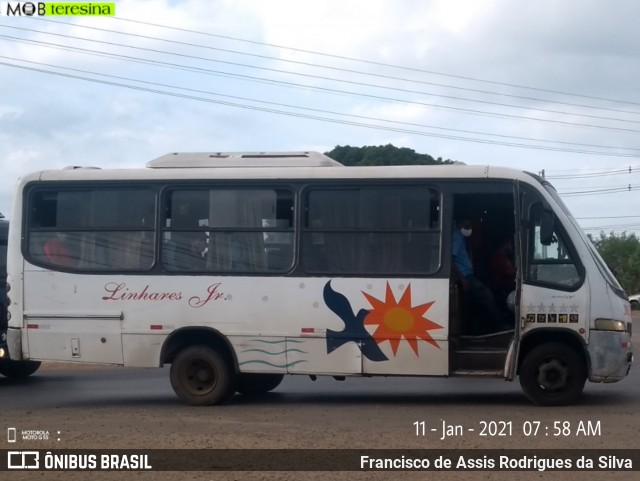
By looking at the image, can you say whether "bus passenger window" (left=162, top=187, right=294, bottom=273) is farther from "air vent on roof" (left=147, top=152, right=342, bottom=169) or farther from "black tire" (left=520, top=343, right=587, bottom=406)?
"black tire" (left=520, top=343, right=587, bottom=406)

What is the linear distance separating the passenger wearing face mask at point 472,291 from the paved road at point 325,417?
1022 millimetres

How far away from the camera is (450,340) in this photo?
1235 centimetres

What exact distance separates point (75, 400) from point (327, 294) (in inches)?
164

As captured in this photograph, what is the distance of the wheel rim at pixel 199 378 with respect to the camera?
1305 cm

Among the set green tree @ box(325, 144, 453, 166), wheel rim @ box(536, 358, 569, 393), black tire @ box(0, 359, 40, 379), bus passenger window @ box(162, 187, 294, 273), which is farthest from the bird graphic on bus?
green tree @ box(325, 144, 453, 166)

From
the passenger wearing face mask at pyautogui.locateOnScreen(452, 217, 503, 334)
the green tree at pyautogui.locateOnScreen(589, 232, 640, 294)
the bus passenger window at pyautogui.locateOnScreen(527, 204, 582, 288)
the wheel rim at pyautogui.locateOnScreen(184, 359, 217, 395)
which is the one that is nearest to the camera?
the bus passenger window at pyautogui.locateOnScreen(527, 204, 582, 288)

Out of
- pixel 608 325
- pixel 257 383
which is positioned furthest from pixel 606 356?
pixel 257 383

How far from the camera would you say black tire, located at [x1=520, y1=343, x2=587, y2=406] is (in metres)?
12.2

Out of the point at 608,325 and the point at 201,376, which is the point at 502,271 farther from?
the point at 201,376

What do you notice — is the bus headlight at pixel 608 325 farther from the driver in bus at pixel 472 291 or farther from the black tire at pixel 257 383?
the black tire at pixel 257 383

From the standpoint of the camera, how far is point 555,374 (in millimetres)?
12227

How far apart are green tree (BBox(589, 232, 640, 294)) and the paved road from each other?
52083 millimetres

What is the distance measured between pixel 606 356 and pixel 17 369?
10212 mm

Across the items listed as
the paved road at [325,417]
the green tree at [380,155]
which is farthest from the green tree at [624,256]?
the paved road at [325,417]
